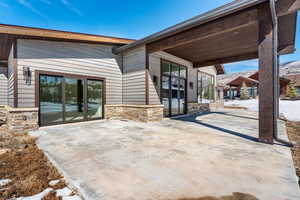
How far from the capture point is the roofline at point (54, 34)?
164 inches

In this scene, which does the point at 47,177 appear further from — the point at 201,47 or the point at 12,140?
the point at 201,47

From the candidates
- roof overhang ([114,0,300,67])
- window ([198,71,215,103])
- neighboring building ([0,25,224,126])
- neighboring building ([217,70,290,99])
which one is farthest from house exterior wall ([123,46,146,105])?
neighboring building ([217,70,290,99])

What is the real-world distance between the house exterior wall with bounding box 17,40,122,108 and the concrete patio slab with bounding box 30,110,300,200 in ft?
8.33

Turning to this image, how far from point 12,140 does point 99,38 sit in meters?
4.46

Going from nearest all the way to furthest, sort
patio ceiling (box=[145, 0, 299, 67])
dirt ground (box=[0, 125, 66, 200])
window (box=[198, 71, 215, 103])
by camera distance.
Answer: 1. dirt ground (box=[0, 125, 66, 200])
2. patio ceiling (box=[145, 0, 299, 67])
3. window (box=[198, 71, 215, 103])

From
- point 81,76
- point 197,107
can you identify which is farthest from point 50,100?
point 197,107

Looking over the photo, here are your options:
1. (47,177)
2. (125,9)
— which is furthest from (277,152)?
(125,9)

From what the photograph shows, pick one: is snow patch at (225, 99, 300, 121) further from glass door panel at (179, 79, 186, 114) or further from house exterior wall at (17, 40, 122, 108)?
house exterior wall at (17, 40, 122, 108)

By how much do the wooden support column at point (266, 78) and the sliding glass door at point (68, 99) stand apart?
19.3 ft

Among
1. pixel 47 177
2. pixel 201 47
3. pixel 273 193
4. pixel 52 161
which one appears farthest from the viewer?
pixel 201 47

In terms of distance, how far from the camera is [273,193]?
Result: 1.59 meters

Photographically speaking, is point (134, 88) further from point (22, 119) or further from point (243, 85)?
point (243, 85)

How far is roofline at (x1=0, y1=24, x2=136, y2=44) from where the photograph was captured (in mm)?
4160

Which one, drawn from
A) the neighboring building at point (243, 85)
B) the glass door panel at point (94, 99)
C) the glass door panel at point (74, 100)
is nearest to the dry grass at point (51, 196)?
the glass door panel at point (74, 100)
